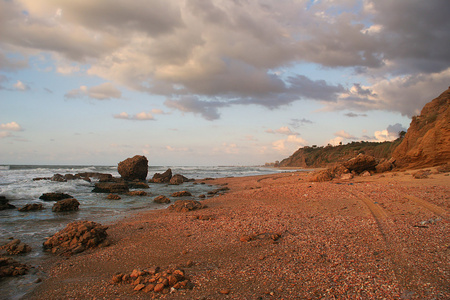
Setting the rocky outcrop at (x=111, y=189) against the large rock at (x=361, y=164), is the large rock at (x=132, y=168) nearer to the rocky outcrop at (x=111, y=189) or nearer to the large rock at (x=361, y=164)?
the rocky outcrop at (x=111, y=189)

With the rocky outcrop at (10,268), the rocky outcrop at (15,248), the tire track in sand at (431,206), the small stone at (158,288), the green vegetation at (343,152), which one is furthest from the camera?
the green vegetation at (343,152)

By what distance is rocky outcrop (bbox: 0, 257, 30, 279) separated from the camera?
186 inches

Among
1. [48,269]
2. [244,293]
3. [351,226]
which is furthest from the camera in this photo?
[351,226]

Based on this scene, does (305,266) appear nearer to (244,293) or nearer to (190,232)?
(244,293)

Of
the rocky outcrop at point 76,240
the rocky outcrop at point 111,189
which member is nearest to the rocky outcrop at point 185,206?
the rocky outcrop at point 76,240

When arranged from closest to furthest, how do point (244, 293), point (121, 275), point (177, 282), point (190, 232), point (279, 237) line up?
point (244, 293), point (177, 282), point (121, 275), point (279, 237), point (190, 232)

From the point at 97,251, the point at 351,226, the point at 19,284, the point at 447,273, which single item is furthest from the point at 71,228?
the point at 447,273

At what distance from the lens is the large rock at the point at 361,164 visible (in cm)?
1823

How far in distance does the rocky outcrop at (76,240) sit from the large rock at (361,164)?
56.8ft

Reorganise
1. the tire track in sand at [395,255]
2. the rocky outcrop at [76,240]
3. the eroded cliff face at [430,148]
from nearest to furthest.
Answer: the tire track in sand at [395,255] < the rocky outcrop at [76,240] < the eroded cliff face at [430,148]

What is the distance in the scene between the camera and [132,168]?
31922 millimetres

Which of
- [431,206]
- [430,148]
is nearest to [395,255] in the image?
[431,206]

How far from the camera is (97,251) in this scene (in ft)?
20.3

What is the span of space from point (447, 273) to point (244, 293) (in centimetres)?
316
